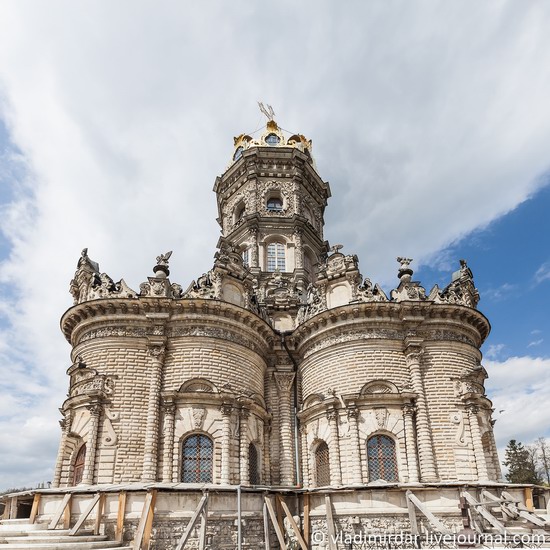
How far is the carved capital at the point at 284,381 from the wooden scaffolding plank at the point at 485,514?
30.8 feet

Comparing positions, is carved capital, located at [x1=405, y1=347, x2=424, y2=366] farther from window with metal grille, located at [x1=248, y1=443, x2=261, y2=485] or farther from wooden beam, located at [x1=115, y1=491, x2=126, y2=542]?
wooden beam, located at [x1=115, y1=491, x2=126, y2=542]

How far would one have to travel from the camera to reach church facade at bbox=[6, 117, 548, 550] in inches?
707

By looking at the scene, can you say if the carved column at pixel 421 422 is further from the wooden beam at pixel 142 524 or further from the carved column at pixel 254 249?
the carved column at pixel 254 249

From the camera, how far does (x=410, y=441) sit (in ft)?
65.6

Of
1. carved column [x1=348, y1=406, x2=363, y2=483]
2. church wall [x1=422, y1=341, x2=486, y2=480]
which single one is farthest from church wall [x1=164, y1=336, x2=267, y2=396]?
church wall [x1=422, y1=341, x2=486, y2=480]

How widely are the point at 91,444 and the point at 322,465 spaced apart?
9.88m

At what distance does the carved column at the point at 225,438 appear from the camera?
63.7ft

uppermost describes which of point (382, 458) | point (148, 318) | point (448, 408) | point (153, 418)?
Result: point (148, 318)

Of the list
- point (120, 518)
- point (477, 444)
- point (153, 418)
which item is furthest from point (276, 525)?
point (477, 444)

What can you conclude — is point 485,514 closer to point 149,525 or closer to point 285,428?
point 285,428

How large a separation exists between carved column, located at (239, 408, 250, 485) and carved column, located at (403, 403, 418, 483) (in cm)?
664

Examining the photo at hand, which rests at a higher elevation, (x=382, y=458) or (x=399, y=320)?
(x=399, y=320)

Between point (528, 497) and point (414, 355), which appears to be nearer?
point (528, 497)

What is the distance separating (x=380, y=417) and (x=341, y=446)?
2074 mm
